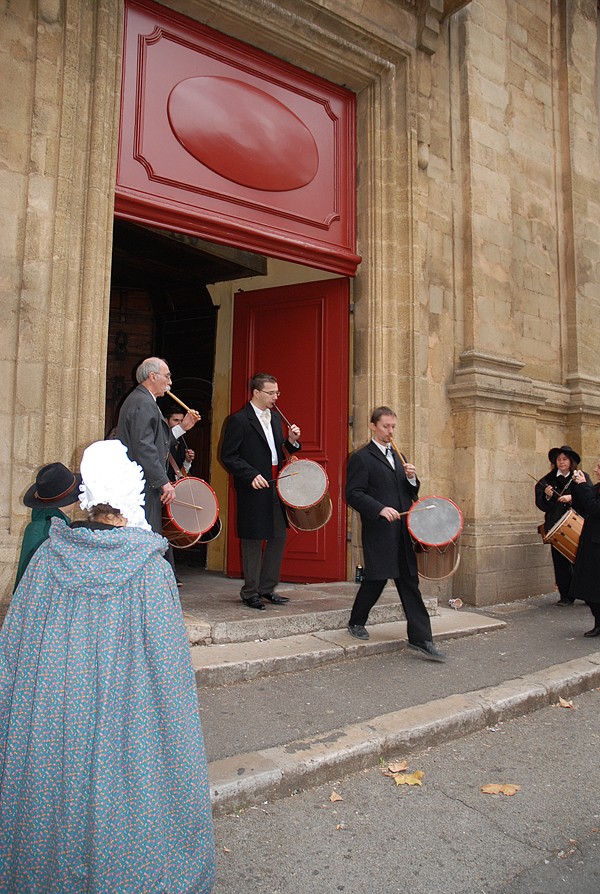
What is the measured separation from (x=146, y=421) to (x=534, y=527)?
4.99 m

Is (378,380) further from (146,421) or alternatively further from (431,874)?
(431,874)

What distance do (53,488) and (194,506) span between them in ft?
7.15

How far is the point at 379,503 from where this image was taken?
16.4 feet

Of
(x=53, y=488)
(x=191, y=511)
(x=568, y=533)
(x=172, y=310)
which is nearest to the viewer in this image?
(x=53, y=488)

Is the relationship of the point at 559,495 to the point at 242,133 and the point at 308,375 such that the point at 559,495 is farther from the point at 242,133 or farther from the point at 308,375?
the point at 242,133

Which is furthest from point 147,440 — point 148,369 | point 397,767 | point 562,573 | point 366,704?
point 562,573

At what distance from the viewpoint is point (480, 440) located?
286 inches

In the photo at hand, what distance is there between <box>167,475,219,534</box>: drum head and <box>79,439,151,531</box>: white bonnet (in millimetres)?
2656

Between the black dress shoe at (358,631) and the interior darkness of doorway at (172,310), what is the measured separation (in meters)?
3.58

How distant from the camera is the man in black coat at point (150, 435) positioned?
4.42 metres

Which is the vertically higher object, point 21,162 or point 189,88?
point 189,88

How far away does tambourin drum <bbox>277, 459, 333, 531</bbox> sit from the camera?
5359 mm

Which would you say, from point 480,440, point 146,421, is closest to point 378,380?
point 480,440

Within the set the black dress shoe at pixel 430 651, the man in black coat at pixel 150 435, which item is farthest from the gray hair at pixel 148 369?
the black dress shoe at pixel 430 651
